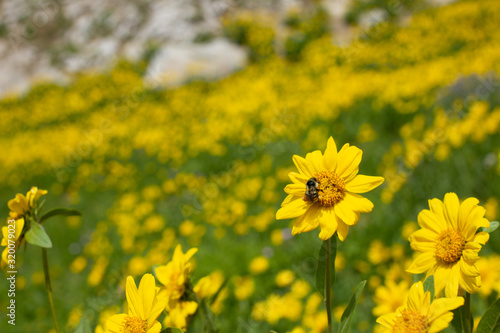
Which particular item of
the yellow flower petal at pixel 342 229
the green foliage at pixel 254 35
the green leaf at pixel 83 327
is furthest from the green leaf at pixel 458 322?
the green foliage at pixel 254 35

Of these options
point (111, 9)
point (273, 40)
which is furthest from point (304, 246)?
point (111, 9)

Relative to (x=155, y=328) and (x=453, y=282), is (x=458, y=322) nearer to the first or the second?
(x=453, y=282)

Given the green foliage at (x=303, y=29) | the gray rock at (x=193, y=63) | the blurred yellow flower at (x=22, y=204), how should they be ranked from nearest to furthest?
the blurred yellow flower at (x=22, y=204)
the gray rock at (x=193, y=63)
the green foliage at (x=303, y=29)

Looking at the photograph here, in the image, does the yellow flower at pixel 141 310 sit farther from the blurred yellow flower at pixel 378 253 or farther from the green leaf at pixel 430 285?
the blurred yellow flower at pixel 378 253

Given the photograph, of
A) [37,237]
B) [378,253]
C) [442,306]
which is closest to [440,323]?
[442,306]

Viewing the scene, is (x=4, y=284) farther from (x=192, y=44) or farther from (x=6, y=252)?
(x=192, y=44)
